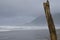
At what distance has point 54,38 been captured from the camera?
620 cm

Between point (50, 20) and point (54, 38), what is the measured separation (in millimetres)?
554

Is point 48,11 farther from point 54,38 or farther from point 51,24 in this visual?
point 54,38

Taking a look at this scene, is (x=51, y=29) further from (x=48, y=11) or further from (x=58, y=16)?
(x=58, y=16)

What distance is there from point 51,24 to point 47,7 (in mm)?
527

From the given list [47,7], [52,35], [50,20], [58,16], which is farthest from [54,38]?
[58,16]

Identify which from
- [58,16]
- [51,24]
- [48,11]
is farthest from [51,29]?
[58,16]

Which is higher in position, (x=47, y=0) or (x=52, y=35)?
(x=47, y=0)

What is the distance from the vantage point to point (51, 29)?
6230 mm

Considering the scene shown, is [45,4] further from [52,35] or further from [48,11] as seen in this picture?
[52,35]

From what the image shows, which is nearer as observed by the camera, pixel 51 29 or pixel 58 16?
pixel 51 29

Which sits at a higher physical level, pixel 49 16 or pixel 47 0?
pixel 47 0

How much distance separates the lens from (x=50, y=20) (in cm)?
625

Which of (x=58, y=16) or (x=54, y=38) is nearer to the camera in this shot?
(x=54, y=38)

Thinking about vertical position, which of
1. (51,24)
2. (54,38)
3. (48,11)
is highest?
(48,11)
